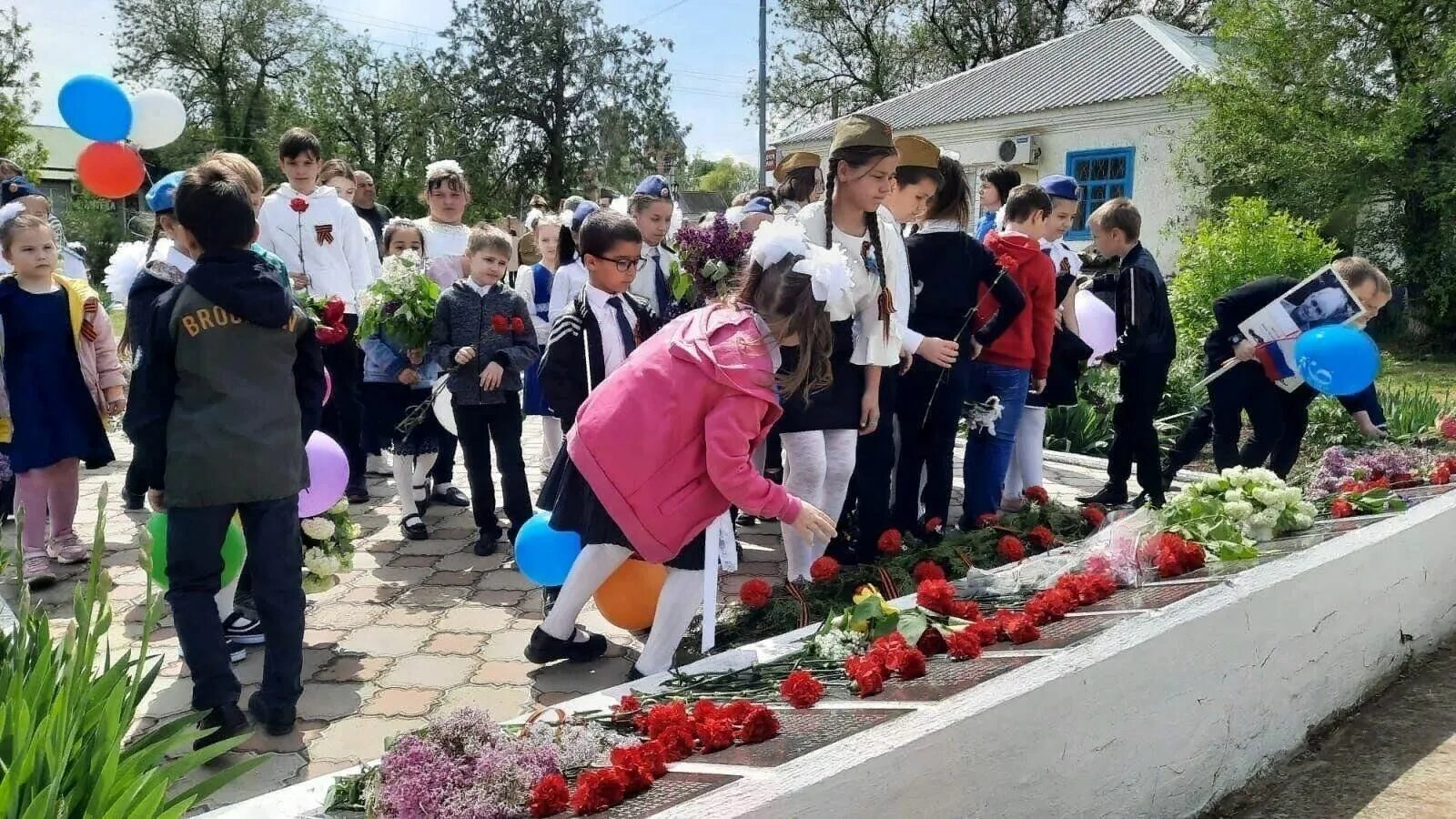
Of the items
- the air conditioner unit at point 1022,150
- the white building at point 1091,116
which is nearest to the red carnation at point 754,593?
the white building at point 1091,116

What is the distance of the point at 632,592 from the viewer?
342cm

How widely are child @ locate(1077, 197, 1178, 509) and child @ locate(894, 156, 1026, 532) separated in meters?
1.08

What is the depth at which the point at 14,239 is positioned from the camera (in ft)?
14.0

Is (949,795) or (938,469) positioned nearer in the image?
(949,795)

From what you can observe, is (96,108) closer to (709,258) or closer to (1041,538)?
(709,258)

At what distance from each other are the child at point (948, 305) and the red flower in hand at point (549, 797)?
2928mm

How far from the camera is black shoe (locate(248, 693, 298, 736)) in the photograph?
305cm

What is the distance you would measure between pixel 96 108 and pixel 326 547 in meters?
3.92

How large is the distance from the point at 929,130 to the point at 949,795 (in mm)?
25097

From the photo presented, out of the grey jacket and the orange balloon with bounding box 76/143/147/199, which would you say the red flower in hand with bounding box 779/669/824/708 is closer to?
the grey jacket

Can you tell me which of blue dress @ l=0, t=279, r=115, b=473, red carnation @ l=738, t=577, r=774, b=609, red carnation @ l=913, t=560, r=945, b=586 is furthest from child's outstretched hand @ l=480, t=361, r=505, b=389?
red carnation @ l=913, t=560, r=945, b=586

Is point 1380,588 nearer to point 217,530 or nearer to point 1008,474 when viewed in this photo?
point 1008,474

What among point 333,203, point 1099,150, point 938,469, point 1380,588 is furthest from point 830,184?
point 1099,150

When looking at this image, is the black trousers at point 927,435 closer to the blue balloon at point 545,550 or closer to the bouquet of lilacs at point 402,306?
the blue balloon at point 545,550
